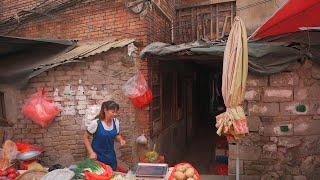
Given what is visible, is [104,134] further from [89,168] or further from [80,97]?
[80,97]

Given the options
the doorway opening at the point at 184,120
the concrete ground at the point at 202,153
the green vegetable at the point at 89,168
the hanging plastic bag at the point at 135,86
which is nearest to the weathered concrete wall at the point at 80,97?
the hanging plastic bag at the point at 135,86

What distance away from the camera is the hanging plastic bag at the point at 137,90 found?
6.98 m

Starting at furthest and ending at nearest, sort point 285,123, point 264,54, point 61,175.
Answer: point 285,123 < point 264,54 < point 61,175

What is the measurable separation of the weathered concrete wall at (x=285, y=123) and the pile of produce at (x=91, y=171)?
3.24 metres

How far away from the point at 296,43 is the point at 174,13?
4.85 metres

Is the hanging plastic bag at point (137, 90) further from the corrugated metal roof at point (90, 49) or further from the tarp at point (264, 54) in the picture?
the tarp at point (264, 54)

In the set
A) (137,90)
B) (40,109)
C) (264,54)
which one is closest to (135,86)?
(137,90)

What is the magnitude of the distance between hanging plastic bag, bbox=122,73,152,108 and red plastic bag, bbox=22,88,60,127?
151cm

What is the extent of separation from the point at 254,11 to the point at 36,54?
5677mm

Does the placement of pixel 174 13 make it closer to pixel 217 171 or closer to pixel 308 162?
pixel 217 171

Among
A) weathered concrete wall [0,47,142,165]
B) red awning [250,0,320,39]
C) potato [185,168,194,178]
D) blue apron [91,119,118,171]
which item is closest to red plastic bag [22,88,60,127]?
weathered concrete wall [0,47,142,165]

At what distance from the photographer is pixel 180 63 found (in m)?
11.1

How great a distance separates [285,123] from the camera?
658cm

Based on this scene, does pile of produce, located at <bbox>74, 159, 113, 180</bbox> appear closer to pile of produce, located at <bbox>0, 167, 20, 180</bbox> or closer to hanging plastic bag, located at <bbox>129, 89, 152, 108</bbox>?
pile of produce, located at <bbox>0, 167, 20, 180</bbox>
